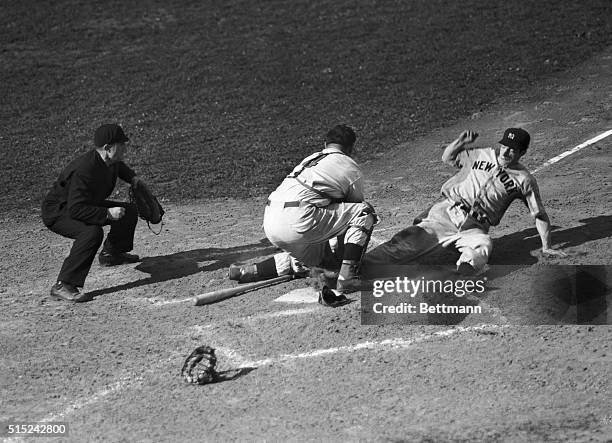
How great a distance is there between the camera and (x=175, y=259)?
10.2m

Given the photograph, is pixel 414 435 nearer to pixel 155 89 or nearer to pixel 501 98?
pixel 501 98

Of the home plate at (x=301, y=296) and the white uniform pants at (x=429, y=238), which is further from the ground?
the white uniform pants at (x=429, y=238)

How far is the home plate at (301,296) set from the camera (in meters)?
8.55

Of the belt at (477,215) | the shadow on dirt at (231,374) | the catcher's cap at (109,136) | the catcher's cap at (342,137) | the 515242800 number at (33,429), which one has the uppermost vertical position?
the catcher's cap at (109,136)

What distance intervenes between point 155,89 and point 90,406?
1108 cm

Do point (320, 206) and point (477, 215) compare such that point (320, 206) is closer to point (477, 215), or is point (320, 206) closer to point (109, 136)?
point (477, 215)

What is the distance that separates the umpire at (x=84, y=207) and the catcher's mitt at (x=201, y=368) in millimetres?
2172

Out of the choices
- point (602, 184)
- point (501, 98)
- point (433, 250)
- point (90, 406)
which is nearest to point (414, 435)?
point (90, 406)

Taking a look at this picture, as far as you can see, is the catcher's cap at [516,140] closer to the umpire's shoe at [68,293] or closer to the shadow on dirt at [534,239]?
the shadow on dirt at [534,239]

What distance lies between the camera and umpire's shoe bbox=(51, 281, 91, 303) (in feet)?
29.7

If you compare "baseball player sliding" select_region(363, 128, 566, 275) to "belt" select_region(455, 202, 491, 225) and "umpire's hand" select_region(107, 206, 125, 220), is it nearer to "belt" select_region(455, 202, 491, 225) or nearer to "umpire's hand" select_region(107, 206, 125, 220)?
"belt" select_region(455, 202, 491, 225)

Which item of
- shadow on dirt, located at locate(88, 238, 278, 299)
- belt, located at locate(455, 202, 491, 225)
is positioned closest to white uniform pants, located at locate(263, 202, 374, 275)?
belt, located at locate(455, 202, 491, 225)

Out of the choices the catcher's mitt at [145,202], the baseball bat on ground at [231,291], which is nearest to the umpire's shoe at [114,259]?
the catcher's mitt at [145,202]

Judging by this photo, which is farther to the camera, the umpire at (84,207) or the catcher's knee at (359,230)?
the umpire at (84,207)
